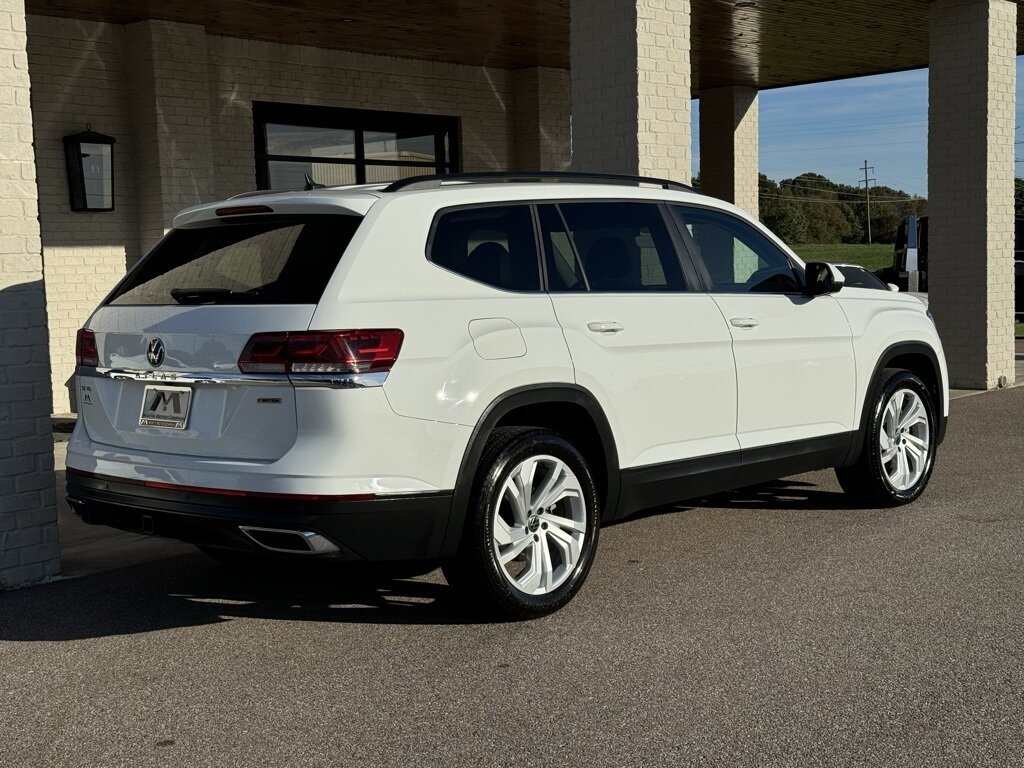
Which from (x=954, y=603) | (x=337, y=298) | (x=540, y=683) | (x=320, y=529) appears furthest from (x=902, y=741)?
(x=337, y=298)

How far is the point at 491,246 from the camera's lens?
539 centimetres

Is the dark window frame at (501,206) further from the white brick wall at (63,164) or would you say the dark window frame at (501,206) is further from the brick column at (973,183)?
the brick column at (973,183)

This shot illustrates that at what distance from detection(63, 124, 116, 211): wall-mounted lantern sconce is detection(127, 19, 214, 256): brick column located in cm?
45

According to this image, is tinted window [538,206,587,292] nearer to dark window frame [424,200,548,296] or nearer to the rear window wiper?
dark window frame [424,200,548,296]

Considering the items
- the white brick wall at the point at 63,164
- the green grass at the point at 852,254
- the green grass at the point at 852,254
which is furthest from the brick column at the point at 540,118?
the green grass at the point at 852,254

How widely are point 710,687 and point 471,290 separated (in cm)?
182

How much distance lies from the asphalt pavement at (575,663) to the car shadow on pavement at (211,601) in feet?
0.06

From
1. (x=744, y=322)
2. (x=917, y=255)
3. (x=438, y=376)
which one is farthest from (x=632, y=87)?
(x=917, y=255)

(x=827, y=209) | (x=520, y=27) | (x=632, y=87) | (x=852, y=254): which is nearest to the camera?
(x=632, y=87)

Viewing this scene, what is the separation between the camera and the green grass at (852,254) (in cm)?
7088

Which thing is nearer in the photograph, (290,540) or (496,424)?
(290,540)

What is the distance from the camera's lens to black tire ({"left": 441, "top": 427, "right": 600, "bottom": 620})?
5.11m

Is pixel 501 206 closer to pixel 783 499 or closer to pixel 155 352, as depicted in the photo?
pixel 155 352

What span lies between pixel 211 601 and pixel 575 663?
1.94 meters
